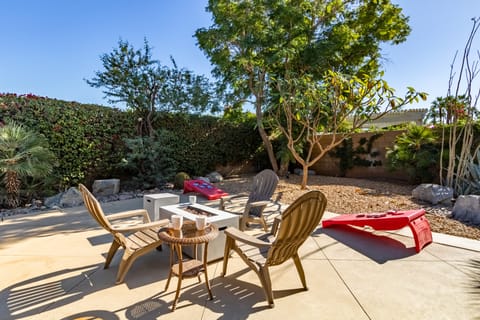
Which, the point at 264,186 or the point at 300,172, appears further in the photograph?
the point at 300,172

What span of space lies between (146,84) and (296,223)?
6868 mm

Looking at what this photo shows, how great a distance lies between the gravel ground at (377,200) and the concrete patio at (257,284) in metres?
0.58

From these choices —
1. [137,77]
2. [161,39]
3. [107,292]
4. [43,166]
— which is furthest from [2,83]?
[107,292]

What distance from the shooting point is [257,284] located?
2354 mm

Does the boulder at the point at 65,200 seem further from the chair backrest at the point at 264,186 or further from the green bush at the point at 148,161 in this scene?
the chair backrest at the point at 264,186

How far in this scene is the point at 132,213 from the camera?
2926 millimetres

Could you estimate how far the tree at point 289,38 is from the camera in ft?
23.8

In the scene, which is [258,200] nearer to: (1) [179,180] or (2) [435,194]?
(1) [179,180]

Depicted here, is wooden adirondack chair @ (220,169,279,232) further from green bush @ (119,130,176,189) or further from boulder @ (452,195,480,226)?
boulder @ (452,195,480,226)

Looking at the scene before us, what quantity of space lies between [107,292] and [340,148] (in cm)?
939

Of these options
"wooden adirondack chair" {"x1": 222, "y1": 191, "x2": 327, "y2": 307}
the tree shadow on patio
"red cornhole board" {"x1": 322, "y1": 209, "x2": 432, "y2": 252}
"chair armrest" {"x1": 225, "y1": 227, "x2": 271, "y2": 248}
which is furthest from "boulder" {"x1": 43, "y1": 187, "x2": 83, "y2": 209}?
the tree shadow on patio

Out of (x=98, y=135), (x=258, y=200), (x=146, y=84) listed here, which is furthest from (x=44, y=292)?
(x=146, y=84)

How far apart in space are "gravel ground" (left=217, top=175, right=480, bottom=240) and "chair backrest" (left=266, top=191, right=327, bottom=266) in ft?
10.1

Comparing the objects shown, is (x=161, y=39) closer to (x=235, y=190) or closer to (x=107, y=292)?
(x=235, y=190)
